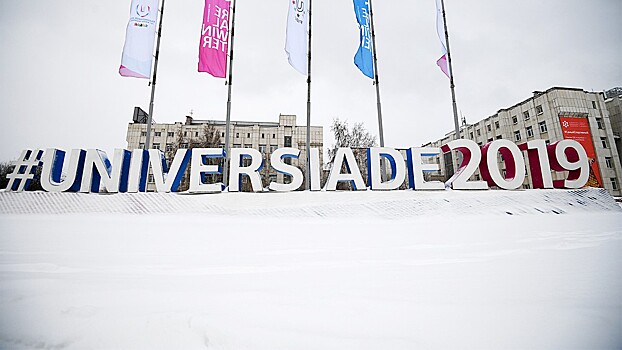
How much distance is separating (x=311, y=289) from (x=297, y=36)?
37.1ft

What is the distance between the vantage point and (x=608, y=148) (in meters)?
31.1

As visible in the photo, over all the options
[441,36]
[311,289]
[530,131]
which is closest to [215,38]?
[441,36]

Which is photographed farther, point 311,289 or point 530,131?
point 530,131

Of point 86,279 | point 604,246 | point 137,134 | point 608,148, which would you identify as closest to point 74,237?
point 86,279

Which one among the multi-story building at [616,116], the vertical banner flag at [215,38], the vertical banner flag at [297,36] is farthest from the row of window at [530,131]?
the vertical banner flag at [215,38]

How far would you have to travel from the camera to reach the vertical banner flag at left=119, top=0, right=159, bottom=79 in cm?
1019

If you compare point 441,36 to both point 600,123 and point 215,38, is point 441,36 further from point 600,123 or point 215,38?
point 600,123

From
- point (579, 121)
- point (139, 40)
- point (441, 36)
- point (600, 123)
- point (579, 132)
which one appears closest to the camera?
point (139, 40)

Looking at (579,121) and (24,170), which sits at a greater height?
(579,121)

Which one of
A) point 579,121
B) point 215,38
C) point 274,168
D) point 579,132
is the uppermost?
A: point 579,121

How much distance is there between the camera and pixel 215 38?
10797 mm

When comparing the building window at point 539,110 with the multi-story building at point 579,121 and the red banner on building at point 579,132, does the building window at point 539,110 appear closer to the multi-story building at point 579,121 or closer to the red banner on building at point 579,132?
the multi-story building at point 579,121

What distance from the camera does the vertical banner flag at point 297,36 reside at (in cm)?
1124

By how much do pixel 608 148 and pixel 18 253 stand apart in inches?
1836
